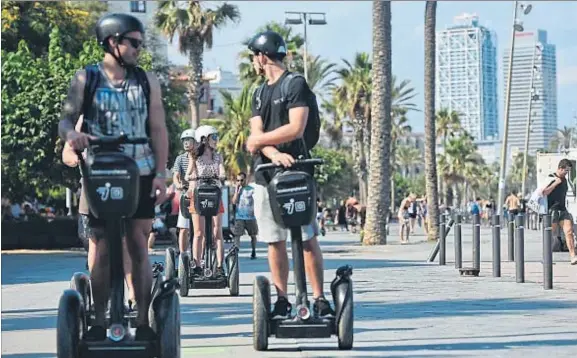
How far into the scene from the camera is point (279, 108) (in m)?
8.42

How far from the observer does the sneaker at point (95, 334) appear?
23.4 ft

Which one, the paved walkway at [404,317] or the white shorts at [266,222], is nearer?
the white shorts at [266,222]

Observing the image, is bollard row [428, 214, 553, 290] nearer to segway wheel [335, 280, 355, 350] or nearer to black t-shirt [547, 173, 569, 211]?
black t-shirt [547, 173, 569, 211]

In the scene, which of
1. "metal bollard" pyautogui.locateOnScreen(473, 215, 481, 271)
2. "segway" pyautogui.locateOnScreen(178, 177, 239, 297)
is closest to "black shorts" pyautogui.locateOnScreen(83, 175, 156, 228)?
"segway" pyautogui.locateOnScreen(178, 177, 239, 297)

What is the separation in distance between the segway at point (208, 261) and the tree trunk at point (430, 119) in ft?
67.0

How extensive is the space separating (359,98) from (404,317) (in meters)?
55.7

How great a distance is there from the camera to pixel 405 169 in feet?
624

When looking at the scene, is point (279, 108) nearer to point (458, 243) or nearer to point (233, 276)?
point (233, 276)

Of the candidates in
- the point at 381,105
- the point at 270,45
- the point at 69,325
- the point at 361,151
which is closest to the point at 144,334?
the point at 69,325

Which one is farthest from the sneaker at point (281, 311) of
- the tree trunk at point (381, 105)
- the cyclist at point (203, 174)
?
the tree trunk at point (381, 105)

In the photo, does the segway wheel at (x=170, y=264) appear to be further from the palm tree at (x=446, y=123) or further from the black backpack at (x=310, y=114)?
the palm tree at (x=446, y=123)

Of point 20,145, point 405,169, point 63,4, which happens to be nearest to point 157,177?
point 20,145

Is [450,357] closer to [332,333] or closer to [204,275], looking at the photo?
[332,333]

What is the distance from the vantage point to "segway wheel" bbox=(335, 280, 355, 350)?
26.4ft
